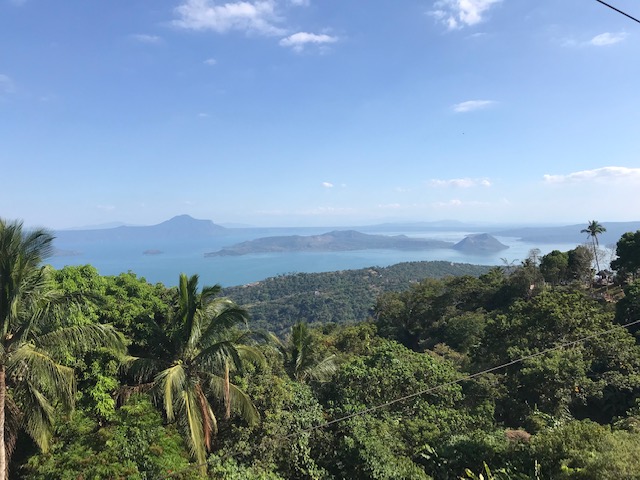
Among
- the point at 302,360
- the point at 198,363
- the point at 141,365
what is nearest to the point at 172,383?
the point at 198,363

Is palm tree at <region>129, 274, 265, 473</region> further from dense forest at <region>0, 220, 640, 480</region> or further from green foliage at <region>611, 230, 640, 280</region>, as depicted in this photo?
green foliage at <region>611, 230, 640, 280</region>

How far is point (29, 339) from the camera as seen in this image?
5137mm

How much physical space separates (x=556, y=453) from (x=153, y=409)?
21.5ft

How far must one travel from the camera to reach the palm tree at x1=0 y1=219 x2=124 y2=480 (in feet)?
15.0

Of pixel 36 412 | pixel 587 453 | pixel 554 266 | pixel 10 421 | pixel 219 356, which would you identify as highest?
pixel 219 356

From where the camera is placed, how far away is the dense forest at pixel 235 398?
5184mm

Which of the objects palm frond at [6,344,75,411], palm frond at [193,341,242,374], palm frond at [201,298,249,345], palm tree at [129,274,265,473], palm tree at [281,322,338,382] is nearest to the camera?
palm frond at [6,344,75,411]

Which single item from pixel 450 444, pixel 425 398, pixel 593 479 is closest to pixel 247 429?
pixel 450 444

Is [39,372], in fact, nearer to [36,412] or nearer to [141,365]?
[36,412]

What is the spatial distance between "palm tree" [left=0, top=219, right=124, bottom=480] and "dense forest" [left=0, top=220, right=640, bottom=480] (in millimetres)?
20

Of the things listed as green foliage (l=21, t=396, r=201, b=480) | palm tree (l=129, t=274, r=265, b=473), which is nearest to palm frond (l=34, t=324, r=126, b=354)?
palm tree (l=129, t=274, r=265, b=473)

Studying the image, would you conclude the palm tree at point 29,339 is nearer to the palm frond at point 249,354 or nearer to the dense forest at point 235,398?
the dense forest at point 235,398

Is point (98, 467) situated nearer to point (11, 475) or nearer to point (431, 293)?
point (11, 475)

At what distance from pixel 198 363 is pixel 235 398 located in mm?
954
